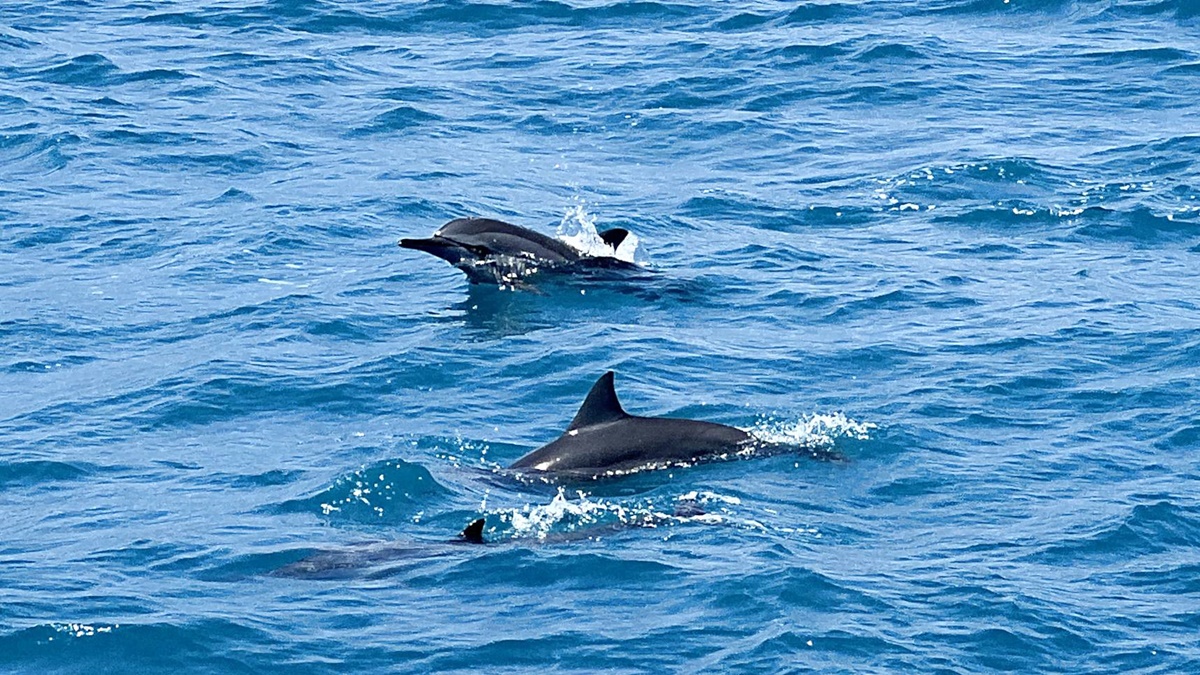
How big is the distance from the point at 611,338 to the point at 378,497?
17.2ft

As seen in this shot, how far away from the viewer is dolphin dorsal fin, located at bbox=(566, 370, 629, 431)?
1834cm

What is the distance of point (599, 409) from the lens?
18.4 meters

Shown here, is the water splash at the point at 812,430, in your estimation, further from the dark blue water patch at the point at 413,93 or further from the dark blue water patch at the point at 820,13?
the dark blue water patch at the point at 820,13

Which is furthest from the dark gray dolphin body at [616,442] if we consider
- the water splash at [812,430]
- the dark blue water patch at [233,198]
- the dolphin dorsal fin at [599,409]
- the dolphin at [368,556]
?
the dark blue water patch at [233,198]

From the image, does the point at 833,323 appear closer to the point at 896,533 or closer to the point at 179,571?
the point at 896,533

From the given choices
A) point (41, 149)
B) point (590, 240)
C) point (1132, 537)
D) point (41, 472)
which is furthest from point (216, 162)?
point (1132, 537)

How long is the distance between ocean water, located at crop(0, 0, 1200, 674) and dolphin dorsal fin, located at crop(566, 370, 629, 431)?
758 millimetres

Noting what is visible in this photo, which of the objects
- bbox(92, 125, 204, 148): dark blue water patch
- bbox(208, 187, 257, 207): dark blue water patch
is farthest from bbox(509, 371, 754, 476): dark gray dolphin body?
bbox(92, 125, 204, 148): dark blue water patch

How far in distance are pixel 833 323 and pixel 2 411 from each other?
9.14 metres

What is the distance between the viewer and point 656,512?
17.2 meters

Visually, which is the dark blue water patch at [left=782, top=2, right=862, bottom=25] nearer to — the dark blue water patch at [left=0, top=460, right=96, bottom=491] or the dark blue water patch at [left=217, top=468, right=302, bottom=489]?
the dark blue water patch at [left=217, top=468, right=302, bottom=489]

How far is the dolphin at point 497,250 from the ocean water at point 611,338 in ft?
1.28

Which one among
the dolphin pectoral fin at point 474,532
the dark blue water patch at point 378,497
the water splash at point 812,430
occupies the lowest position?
the water splash at point 812,430

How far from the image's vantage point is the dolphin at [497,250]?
79.2 feet
